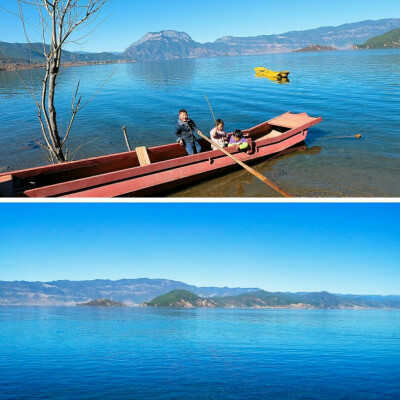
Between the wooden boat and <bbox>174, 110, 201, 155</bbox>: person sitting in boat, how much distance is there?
0.47 meters

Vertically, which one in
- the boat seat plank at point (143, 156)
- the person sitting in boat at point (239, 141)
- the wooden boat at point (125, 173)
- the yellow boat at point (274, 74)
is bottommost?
the wooden boat at point (125, 173)

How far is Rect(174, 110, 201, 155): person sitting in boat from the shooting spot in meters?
12.1

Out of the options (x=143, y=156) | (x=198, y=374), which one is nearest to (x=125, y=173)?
(x=143, y=156)

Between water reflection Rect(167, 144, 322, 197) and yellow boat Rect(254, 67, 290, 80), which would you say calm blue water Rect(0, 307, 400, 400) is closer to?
water reflection Rect(167, 144, 322, 197)

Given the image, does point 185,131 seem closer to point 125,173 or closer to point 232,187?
point 232,187

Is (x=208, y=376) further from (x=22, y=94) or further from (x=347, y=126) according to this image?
(x=22, y=94)

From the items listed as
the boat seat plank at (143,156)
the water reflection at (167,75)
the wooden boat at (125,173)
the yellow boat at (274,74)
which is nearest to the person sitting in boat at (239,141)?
the wooden boat at (125,173)

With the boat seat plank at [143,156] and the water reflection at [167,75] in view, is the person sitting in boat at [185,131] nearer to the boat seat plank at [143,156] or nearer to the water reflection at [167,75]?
the boat seat plank at [143,156]

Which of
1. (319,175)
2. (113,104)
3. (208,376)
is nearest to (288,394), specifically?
(208,376)

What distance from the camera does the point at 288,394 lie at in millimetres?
21344

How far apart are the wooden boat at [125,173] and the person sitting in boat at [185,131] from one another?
473mm

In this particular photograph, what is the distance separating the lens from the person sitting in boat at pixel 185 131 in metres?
12.1

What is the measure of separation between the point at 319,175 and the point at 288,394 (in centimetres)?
1431

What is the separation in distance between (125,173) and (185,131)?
10.7 ft
